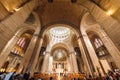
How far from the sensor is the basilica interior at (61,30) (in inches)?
192

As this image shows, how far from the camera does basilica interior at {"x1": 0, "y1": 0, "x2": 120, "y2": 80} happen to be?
4887 millimetres

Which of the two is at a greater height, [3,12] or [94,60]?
[3,12]

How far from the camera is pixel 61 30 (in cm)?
2289

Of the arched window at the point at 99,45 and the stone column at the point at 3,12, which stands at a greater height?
the arched window at the point at 99,45

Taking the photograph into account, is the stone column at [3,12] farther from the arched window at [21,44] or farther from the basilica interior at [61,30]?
the arched window at [21,44]

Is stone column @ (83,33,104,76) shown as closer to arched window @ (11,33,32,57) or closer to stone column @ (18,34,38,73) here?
stone column @ (18,34,38,73)

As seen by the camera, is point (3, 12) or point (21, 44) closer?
point (3, 12)

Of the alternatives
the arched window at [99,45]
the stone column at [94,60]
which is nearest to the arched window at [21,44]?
the stone column at [94,60]

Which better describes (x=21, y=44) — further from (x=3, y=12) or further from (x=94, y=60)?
(x=94, y=60)

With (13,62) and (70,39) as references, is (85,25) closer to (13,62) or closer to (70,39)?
(70,39)

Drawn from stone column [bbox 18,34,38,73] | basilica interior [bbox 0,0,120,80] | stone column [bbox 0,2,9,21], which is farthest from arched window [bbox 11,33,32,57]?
stone column [bbox 0,2,9,21]

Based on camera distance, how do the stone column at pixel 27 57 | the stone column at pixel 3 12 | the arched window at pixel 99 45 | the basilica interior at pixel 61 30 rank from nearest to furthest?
the stone column at pixel 3 12
the basilica interior at pixel 61 30
the stone column at pixel 27 57
the arched window at pixel 99 45

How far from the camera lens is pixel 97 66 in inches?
335

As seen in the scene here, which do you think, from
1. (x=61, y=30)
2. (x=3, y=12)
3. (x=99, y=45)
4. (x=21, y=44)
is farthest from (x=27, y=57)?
(x=99, y=45)
